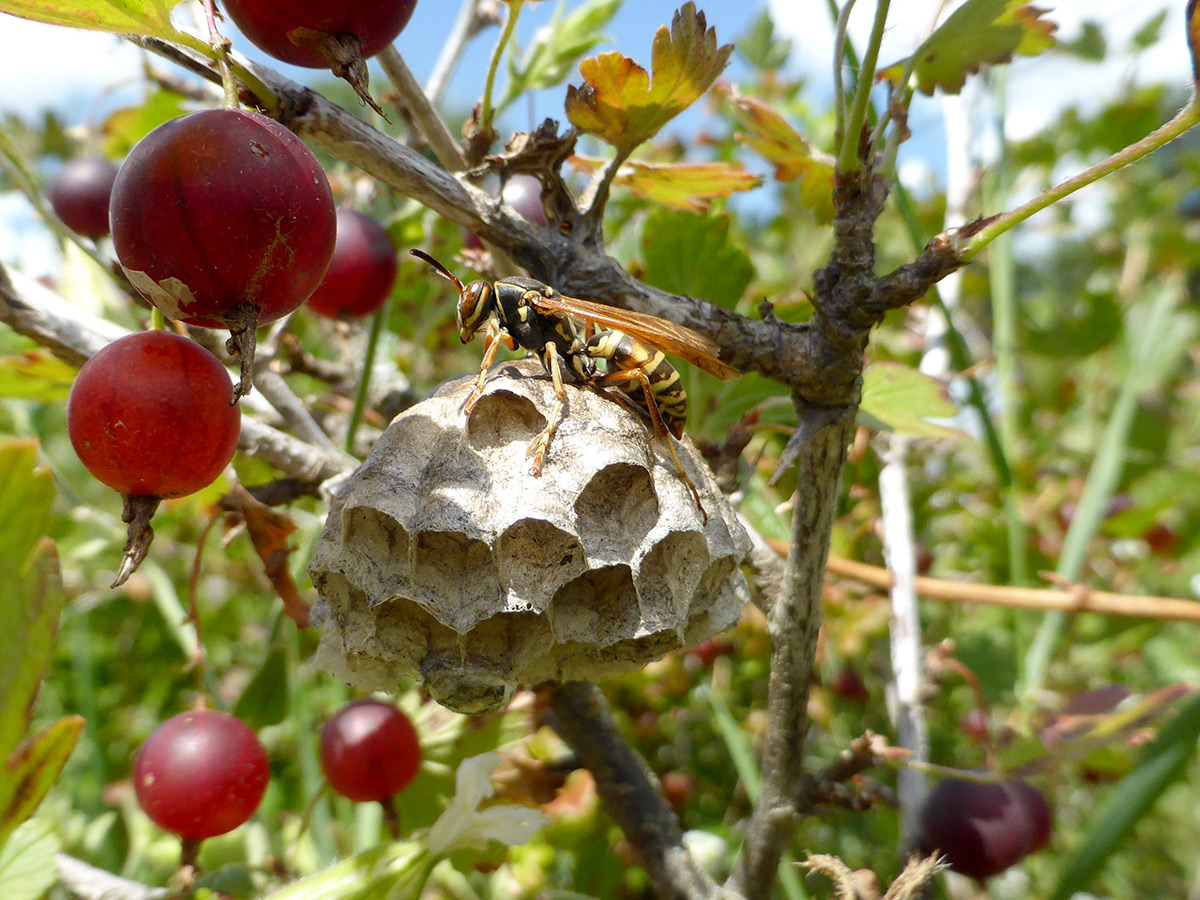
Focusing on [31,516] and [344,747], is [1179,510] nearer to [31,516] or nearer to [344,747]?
[344,747]

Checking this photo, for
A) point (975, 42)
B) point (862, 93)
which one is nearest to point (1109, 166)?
point (862, 93)

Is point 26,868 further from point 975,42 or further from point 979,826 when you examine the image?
point 975,42

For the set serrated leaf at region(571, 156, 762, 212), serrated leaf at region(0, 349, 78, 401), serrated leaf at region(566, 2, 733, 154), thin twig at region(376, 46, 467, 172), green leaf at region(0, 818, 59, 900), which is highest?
serrated leaf at region(571, 156, 762, 212)

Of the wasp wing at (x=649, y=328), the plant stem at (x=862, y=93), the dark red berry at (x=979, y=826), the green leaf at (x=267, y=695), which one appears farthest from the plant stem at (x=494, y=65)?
the dark red berry at (x=979, y=826)

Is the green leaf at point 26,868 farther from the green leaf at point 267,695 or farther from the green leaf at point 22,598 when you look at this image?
the green leaf at point 267,695

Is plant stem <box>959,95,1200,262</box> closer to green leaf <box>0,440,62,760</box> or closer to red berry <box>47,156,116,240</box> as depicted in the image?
green leaf <box>0,440,62,760</box>

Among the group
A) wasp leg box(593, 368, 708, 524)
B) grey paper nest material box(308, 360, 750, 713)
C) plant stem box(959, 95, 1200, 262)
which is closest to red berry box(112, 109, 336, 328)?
grey paper nest material box(308, 360, 750, 713)

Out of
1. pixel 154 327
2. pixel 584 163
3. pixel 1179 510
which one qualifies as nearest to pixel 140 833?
pixel 154 327
